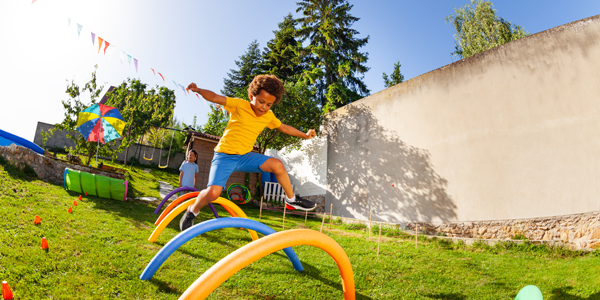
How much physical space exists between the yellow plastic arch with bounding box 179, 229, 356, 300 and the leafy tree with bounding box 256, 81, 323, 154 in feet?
35.7

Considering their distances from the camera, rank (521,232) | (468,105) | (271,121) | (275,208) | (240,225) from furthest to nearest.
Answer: (275,208)
(468,105)
(521,232)
(271,121)
(240,225)

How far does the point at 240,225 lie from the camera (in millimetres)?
3006

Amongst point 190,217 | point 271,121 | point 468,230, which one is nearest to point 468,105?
point 468,230

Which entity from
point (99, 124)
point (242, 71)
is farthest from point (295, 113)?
point (242, 71)

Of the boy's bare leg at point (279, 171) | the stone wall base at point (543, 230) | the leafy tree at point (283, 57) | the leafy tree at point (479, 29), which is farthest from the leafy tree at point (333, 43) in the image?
the boy's bare leg at point (279, 171)

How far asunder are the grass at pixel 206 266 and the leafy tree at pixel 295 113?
26.1 feet

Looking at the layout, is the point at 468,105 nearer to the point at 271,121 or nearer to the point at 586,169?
the point at 586,169

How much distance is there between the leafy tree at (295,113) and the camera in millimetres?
13445

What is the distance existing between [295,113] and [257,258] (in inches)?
460

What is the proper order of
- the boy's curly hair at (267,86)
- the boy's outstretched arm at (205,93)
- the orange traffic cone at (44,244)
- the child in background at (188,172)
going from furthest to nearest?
the child in background at (188,172)
the boy's curly hair at (267,86)
the orange traffic cone at (44,244)
the boy's outstretched arm at (205,93)

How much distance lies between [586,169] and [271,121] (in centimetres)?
737

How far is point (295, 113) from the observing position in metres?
13.5

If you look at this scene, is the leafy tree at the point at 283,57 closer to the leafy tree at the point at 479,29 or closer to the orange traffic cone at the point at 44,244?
the leafy tree at the point at 479,29

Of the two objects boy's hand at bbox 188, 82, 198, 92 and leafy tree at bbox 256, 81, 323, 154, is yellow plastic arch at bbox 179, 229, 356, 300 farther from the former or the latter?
leafy tree at bbox 256, 81, 323, 154
